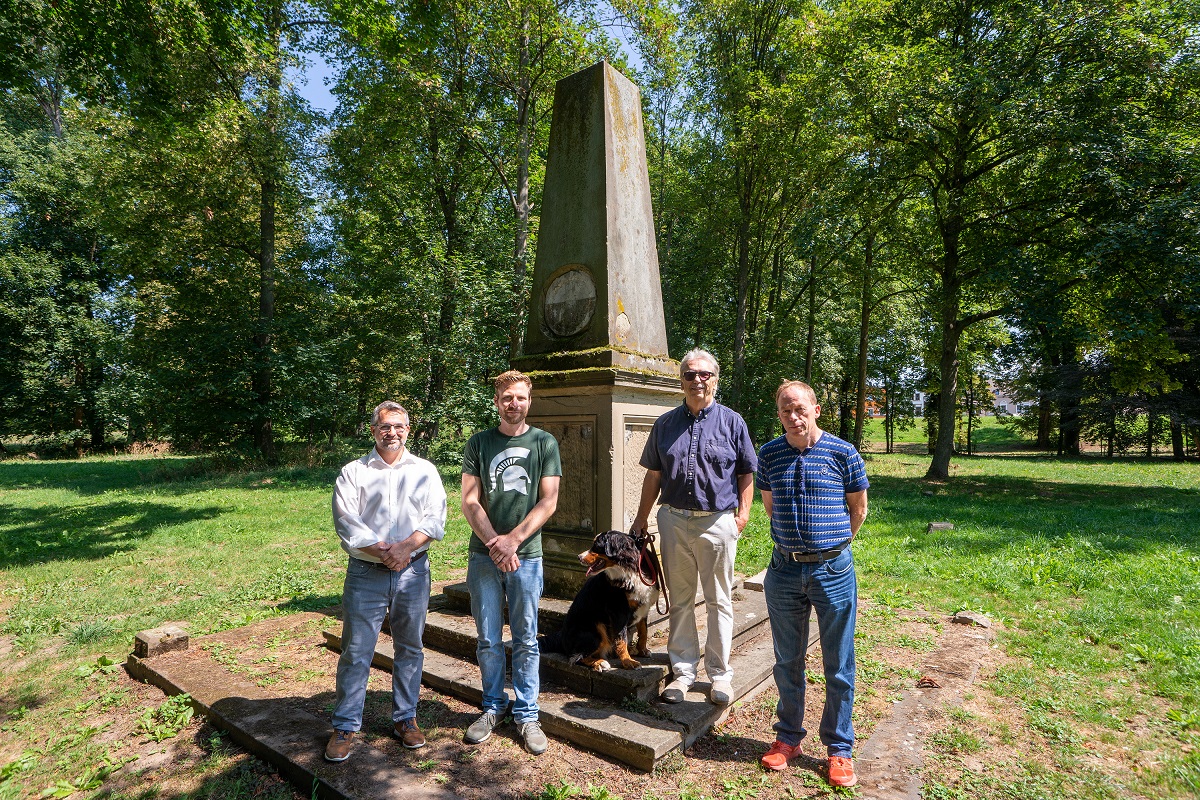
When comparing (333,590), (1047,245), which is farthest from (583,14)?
(333,590)

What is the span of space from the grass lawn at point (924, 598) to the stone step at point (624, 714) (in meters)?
1.15

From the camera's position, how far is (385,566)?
123 inches

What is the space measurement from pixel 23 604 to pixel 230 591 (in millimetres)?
1928

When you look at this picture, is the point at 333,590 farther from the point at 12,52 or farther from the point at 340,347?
the point at 340,347

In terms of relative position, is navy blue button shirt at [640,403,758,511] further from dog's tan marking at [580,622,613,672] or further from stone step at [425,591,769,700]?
stone step at [425,591,769,700]

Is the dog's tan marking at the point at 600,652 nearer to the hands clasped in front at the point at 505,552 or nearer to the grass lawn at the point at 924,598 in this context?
the hands clasped in front at the point at 505,552

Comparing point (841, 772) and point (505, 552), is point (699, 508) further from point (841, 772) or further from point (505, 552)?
point (841, 772)

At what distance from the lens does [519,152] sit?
1495 centimetres

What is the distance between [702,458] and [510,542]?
4.00 ft

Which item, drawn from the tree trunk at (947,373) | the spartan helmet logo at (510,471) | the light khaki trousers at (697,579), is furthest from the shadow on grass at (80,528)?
the tree trunk at (947,373)

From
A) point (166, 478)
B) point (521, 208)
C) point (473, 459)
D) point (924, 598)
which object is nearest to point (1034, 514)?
point (924, 598)

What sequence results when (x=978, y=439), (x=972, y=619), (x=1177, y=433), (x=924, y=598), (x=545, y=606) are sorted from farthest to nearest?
(x=978, y=439)
(x=1177, y=433)
(x=924, y=598)
(x=972, y=619)
(x=545, y=606)

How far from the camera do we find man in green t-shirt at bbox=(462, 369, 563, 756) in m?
3.24

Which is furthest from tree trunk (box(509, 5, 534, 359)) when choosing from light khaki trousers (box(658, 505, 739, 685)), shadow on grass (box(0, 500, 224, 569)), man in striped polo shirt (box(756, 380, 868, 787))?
man in striped polo shirt (box(756, 380, 868, 787))
